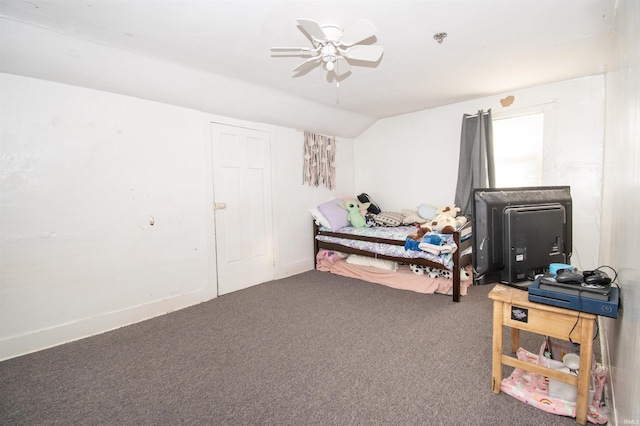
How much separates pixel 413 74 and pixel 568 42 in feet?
4.11

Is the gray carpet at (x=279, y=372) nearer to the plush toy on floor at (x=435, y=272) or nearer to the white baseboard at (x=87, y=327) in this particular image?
the white baseboard at (x=87, y=327)

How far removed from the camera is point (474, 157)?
12.4 feet

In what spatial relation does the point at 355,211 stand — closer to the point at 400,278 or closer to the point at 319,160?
the point at 319,160

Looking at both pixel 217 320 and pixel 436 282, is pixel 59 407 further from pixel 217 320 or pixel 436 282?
pixel 436 282

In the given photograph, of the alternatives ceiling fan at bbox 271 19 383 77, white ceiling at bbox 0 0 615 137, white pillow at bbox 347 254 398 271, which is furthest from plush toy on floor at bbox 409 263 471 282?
ceiling fan at bbox 271 19 383 77

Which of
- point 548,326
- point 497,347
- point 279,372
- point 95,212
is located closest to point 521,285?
point 548,326

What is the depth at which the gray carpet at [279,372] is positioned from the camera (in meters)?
1.58

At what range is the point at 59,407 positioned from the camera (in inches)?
66.8

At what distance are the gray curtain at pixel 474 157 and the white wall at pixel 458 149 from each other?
17cm

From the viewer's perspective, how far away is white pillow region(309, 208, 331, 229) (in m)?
4.31

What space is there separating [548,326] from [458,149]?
3098mm

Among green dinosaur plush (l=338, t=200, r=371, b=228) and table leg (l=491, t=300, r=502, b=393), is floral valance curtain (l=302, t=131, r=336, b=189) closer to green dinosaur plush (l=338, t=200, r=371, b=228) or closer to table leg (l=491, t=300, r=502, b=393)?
green dinosaur plush (l=338, t=200, r=371, b=228)

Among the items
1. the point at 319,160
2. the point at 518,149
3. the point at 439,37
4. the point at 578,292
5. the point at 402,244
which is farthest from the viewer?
the point at 319,160

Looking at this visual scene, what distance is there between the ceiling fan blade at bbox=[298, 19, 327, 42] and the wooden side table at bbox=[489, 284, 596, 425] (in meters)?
1.86
